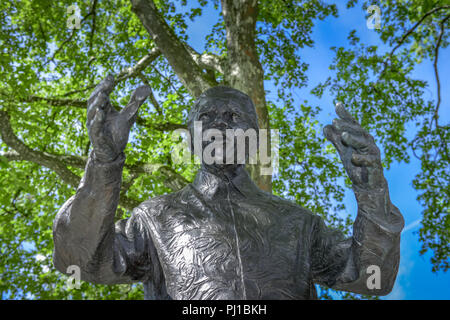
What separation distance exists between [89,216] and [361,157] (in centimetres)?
117

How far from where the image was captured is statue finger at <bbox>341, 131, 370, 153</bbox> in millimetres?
2201

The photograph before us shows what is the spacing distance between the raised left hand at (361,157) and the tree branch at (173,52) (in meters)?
4.61

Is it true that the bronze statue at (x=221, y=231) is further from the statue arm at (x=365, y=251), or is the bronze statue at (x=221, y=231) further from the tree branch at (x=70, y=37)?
the tree branch at (x=70, y=37)

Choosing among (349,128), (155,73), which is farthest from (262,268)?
(155,73)

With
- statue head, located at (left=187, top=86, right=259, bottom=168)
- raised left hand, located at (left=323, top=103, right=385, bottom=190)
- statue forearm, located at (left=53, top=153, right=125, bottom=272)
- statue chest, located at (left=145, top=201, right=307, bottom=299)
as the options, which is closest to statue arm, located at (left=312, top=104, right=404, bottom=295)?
raised left hand, located at (left=323, top=103, right=385, bottom=190)

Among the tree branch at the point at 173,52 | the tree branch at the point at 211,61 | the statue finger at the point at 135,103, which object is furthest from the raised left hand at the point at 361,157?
the tree branch at the point at 211,61

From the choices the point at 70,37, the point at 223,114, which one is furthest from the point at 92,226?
the point at 70,37

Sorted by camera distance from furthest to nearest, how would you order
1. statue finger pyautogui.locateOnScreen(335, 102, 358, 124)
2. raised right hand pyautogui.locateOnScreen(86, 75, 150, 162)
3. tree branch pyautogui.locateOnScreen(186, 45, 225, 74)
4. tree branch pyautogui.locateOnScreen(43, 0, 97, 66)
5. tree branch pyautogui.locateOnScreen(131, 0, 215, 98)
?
tree branch pyautogui.locateOnScreen(43, 0, 97, 66) → tree branch pyautogui.locateOnScreen(186, 45, 225, 74) → tree branch pyautogui.locateOnScreen(131, 0, 215, 98) → statue finger pyautogui.locateOnScreen(335, 102, 358, 124) → raised right hand pyautogui.locateOnScreen(86, 75, 150, 162)

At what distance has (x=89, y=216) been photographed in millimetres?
2170

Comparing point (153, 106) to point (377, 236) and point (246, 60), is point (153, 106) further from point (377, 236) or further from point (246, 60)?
point (377, 236)

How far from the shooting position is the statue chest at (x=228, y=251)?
2342 mm

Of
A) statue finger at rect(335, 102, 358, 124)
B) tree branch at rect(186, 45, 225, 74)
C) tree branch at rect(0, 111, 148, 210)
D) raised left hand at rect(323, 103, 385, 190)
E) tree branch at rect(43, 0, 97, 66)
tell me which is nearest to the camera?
raised left hand at rect(323, 103, 385, 190)

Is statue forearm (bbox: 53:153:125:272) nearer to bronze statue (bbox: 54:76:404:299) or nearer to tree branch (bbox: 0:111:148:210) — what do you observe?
bronze statue (bbox: 54:76:404:299)
